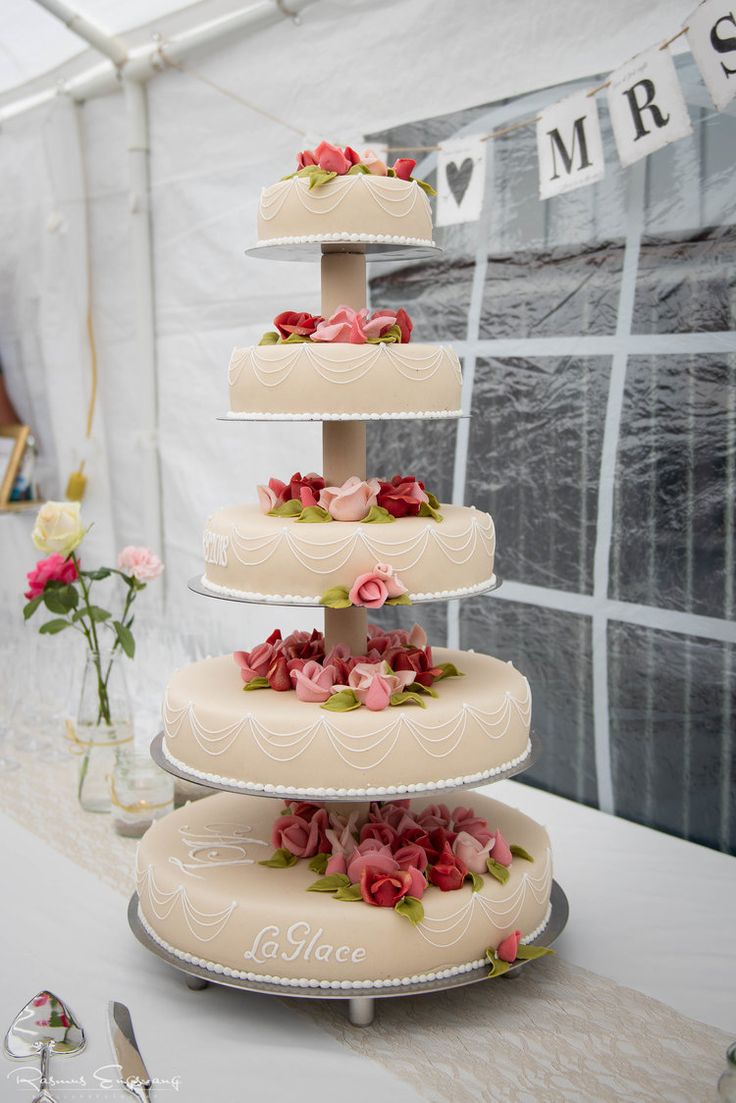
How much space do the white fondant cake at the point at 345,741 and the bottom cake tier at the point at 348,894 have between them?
171 millimetres

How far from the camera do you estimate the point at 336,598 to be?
192 centimetres

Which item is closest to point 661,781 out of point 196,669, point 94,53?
point 196,669

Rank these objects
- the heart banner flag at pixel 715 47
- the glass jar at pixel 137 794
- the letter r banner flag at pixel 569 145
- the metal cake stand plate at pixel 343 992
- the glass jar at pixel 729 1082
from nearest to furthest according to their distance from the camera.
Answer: the glass jar at pixel 729 1082
the metal cake stand plate at pixel 343 992
the heart banner flag at pixel 715 47
the letter r banner flag at pixel 569 145
the glass jar at pixel 137 794

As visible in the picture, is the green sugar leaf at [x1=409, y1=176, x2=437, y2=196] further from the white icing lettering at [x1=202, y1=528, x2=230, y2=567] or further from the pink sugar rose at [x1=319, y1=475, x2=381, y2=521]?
the white icing lettering at [x1=202, y1=528, x2=230, y2=567]

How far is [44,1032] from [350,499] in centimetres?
98

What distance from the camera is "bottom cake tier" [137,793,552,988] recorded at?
1884 mm

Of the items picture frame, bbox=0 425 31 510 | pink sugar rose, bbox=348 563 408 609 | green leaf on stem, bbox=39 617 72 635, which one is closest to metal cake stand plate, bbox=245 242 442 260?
pink sugar rose, bbox=348 563 408 609

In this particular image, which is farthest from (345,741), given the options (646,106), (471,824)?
(646,106)

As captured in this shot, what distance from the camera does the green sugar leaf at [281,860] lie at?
2076 mm

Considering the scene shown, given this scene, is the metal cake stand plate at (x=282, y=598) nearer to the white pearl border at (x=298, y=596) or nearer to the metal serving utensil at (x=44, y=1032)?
the white pearl border at (x=298, y=596)

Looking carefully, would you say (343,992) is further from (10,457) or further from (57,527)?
(10,457)

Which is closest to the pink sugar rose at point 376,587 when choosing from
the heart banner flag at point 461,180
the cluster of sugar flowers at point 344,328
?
the cluster of sugar flowers at point 344,328

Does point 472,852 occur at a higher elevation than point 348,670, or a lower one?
lower

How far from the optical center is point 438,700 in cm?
200
